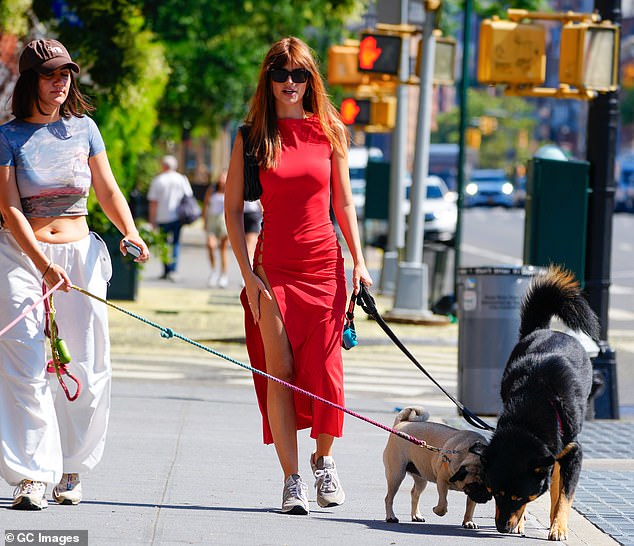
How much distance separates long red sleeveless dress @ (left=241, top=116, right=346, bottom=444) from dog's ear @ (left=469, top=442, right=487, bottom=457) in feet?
2.12

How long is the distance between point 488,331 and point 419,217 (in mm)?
7270

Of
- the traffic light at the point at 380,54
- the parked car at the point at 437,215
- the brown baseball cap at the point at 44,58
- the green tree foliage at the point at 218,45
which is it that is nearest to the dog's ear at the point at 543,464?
the brown baseball cap at the point at 44,58

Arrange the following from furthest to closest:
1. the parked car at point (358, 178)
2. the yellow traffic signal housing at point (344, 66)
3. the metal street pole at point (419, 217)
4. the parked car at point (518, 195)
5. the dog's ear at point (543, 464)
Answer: the parked car at point (518, 195)
the parked car at point (358, 178)
the yellow traffic signal housing at point (344, 66)
the metal street pole at point (419, 217)
the dog's ear at point (543, 464)

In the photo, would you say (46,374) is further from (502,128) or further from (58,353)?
(502,128)

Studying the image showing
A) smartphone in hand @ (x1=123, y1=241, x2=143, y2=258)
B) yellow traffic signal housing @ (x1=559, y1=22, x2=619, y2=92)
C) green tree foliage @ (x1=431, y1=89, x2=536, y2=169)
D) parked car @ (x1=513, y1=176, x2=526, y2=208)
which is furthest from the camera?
green tree foliage @ (x1=431, y1=89, x2=536, y2=169)

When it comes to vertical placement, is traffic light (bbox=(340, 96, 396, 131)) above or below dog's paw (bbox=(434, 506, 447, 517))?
above

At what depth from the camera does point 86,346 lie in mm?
6211

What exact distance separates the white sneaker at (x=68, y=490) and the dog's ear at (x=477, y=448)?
165 cm

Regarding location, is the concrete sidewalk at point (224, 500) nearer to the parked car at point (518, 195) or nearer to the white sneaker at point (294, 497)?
the white sneaker at point (294, 497)

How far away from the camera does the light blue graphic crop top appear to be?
6078 millimetres

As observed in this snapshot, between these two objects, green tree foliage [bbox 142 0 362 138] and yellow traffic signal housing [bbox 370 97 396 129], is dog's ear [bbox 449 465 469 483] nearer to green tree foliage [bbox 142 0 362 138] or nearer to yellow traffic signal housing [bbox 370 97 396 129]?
yellow traffic signal housing [bbox 370 97 396 129]

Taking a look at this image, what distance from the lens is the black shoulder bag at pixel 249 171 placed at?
638 centimetres

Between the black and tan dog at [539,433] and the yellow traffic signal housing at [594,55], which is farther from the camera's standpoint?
the yellow traffic signal housing at [594,55]

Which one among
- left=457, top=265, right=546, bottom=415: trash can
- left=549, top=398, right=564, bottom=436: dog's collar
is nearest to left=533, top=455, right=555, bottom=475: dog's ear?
left=549, top=398, right=564, bottom=436: dog's collar
